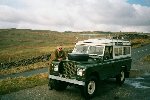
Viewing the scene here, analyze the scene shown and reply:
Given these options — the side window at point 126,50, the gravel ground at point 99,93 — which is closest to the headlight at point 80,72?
the gravel ground at point 99,93

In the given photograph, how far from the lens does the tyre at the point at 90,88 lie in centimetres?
1068

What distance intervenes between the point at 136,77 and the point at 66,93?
730 centimetres

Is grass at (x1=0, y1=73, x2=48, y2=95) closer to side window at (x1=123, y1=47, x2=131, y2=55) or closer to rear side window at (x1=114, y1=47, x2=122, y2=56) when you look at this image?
rear side window at (x1=114, y1=47, x2=122, y2=56)

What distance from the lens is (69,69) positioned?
11.1 metres

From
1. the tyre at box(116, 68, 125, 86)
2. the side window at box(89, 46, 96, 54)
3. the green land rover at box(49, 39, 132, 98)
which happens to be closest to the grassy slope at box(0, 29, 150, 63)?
the tyre at box(116, 68, 125, 86)

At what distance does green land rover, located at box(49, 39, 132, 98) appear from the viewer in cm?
1073

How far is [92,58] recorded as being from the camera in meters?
12.1

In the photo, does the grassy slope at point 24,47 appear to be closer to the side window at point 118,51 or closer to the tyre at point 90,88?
the side window at point 118,51

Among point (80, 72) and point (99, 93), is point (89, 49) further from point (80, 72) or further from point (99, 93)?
point (80, 72)

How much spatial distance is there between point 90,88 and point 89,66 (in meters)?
1.24

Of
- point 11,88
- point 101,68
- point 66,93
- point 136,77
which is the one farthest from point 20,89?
point 136,77

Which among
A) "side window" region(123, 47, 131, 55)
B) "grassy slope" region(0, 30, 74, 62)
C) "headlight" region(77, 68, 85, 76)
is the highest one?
"side window" region(123, 47, 131, 55)

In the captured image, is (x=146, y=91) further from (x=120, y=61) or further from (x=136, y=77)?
(x=136, y=77)

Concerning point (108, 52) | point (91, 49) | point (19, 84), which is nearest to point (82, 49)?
point (91, 49)
